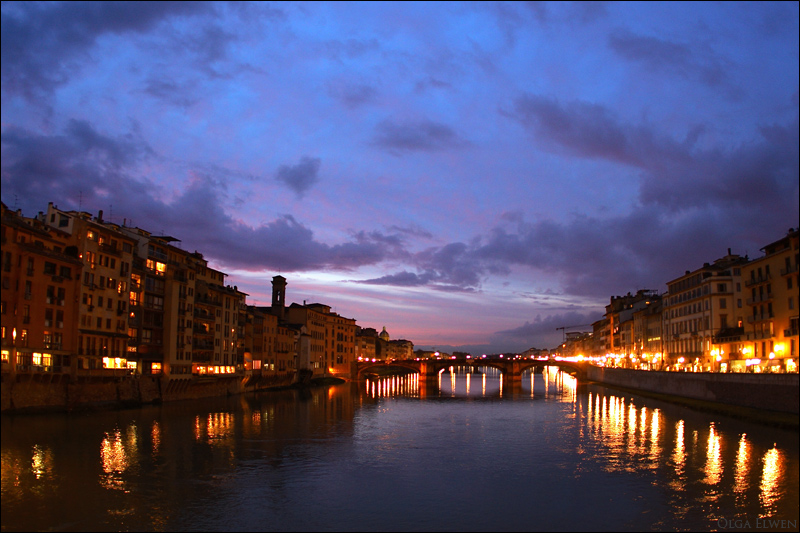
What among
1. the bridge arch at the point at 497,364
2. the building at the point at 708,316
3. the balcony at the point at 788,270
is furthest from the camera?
the bridge arch at the point at 497,364

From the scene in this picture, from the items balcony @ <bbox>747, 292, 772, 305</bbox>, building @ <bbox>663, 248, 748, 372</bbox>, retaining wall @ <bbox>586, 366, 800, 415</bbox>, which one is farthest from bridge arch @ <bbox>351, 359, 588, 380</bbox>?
balcony @ <bbox>747, 292, 772, 305</bbox>

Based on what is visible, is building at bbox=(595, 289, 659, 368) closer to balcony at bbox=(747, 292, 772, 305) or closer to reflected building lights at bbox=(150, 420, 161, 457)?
balcony at bbox=(747, 292, 772, 305)

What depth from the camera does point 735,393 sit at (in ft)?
209

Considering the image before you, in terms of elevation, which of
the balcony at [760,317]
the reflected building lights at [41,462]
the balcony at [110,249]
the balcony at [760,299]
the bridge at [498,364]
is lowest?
the bridge at [498,364]

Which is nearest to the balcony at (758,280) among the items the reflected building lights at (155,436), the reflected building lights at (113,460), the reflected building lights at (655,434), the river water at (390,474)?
the river water at (390,474)

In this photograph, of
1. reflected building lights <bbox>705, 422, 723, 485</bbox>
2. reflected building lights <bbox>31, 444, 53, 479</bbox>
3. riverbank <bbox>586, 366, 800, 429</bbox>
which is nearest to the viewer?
reflected building lights <bbox>31, 444, 53, 479</bbox>

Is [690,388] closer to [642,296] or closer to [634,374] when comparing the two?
[634,374]

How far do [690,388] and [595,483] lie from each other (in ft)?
163

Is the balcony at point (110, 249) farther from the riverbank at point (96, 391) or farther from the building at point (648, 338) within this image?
the building at point (648, 338)

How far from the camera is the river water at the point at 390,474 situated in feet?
91.9

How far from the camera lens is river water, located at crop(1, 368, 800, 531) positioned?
28.0 metres

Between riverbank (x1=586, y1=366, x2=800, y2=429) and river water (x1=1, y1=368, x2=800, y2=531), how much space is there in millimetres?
1765

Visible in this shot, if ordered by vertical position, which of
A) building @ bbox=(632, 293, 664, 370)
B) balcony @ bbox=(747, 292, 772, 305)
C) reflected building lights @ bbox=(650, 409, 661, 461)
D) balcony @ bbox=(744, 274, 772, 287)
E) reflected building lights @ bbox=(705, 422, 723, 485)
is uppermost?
balcony @ bbox=(744, 274, 772, 287)

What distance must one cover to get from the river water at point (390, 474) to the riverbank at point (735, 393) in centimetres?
176
